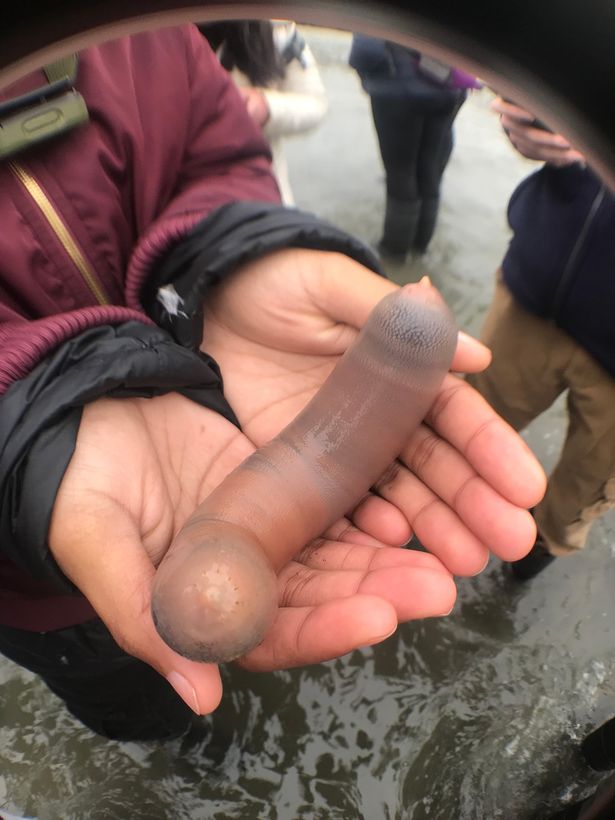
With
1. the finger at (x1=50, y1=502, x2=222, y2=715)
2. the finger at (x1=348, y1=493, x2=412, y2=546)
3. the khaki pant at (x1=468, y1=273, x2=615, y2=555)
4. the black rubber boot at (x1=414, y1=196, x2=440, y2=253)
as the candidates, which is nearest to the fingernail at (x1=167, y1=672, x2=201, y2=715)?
the finger at (x1=50, y1=502, x2=222, y2=715)

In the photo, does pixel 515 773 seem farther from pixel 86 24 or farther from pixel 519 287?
pixel 86 24

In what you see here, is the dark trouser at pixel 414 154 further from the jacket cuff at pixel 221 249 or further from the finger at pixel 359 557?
the finger at pixel 359 557

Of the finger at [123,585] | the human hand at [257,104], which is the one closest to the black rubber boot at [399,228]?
the human hand at [257,104]

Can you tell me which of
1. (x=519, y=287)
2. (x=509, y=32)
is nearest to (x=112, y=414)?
(x=509, y=32)

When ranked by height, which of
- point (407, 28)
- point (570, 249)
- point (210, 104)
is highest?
point (407, 28)

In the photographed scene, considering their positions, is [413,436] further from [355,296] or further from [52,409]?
[52,409]

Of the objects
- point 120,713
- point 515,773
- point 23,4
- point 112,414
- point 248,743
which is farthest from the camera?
point 248,743
